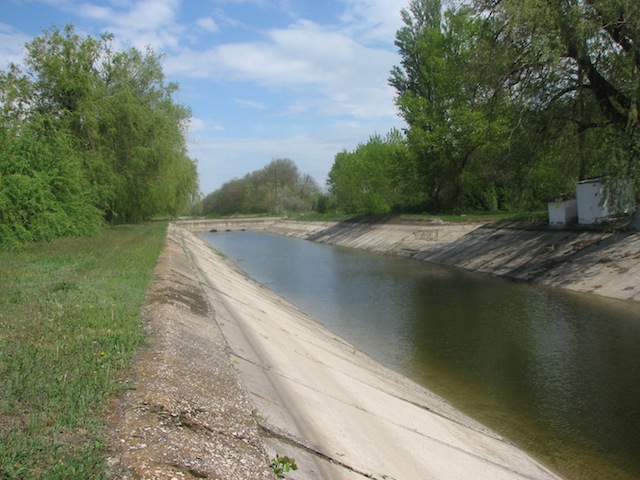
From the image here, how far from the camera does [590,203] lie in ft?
72.0

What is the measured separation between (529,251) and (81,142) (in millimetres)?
23670

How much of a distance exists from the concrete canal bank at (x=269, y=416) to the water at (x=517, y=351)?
0.91 m

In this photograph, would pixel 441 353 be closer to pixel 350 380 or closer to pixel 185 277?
pixel 350 380

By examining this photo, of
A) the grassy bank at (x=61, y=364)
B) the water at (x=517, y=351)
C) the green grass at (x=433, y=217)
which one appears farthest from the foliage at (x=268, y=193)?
the grassy bank at (x=61, y=364)

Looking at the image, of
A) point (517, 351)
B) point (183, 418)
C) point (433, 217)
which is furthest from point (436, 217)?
point (183, 418)

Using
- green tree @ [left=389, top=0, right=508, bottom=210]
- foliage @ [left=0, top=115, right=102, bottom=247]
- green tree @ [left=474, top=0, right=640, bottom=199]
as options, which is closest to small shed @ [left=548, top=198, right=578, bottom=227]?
green tree @ [left=474, top=0, right=640, bottom=199]

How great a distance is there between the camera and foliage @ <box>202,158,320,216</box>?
96.3 metres

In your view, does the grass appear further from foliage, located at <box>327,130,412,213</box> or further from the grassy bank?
the grassy bank

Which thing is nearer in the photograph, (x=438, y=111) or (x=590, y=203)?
(x=590, y=203)

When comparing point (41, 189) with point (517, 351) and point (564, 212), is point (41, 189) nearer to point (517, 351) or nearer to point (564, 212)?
point (517, 351)

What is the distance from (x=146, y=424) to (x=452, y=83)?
4007cm

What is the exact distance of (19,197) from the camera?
1852 cm

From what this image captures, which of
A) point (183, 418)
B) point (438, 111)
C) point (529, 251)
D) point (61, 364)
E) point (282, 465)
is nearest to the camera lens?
point (282, 465)

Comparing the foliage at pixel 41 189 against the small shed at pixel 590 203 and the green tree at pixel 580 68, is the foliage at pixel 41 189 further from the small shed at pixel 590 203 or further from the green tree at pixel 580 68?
the small shed at pixel 590 203
